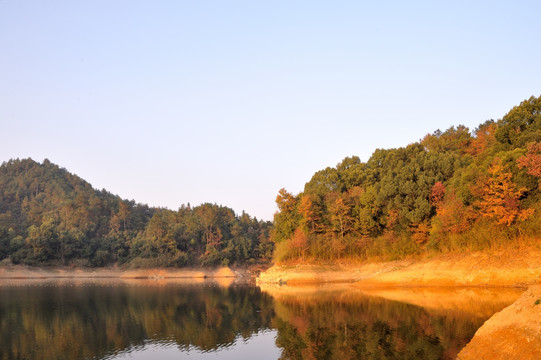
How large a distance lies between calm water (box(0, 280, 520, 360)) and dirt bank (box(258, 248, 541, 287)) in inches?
144

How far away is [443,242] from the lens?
51.0m

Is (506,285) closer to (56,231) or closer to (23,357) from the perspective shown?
(23,357)

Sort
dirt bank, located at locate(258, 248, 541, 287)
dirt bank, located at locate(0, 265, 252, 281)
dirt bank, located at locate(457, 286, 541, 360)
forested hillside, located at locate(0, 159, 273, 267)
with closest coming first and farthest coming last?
dirt bank, located at locate(457, 286, 541, 360) < dirt bank, located at locate(258, 248, 541, 287) < dirt bank, located at locate(0, 265, 252, 281) < forested hillside, located at locate(0, 159, 273, 267)

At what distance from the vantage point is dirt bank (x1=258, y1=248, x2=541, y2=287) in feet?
131

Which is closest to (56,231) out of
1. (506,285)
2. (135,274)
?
(135,274)

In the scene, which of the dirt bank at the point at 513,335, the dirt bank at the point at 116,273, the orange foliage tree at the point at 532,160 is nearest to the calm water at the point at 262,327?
the dirt bank at the point at 513,335

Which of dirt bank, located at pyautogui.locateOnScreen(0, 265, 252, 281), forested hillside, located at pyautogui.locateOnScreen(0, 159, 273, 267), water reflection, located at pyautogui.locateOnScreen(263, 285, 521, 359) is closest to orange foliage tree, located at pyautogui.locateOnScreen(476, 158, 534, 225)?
water reflection, located at pyautogui.locateOnScreen(263, 285, 521, 359)

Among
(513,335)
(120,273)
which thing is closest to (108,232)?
(120,273)

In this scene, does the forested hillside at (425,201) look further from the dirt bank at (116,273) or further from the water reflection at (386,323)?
the dirt bank at (116,273)

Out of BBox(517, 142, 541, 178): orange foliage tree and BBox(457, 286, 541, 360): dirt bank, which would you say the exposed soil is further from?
BBox(457, 286, 541, 360): dirt bank

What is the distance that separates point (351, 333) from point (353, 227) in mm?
45755

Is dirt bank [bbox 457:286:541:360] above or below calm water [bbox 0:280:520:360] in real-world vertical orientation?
above

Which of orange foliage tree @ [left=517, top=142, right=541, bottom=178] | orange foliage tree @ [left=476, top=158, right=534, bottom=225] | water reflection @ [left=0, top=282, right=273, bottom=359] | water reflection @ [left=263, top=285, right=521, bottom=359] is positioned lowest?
water reflection @ [left=263, top=285, right=521, bottom=359]

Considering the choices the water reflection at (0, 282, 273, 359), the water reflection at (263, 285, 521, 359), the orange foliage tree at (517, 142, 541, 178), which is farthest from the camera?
the orange foliage tree at (517, 142, 541, 178)
